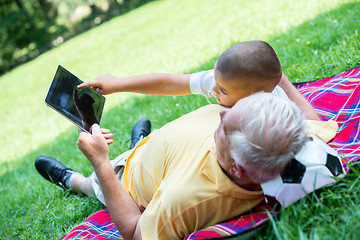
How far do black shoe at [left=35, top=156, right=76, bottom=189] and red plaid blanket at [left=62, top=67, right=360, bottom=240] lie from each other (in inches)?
33.1

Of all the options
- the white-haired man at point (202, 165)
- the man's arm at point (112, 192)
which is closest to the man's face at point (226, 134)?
the white-haired man at point (202, 165)

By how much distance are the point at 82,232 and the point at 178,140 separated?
109 cm

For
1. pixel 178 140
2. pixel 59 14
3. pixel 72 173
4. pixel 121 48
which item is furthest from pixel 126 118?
pixel 59 14

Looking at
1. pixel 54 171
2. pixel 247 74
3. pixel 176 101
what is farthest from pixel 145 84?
pixel 176 101

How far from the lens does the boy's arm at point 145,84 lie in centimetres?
260

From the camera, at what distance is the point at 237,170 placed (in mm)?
1695

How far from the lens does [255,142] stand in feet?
5.27

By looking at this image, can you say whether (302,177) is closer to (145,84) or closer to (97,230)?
(145,84)

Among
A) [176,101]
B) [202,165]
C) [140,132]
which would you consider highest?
[202,165]

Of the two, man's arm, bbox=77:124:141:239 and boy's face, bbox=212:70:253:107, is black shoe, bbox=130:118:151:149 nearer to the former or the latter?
man's arm, bbox=77:124:141:239

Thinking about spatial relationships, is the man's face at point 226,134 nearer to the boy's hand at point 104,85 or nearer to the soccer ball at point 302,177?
the soccer ball at point 302,177

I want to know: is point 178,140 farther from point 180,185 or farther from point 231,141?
point 231,141

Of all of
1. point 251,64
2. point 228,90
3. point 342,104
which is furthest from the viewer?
point 342,104

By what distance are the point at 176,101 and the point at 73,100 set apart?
2124mm
